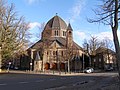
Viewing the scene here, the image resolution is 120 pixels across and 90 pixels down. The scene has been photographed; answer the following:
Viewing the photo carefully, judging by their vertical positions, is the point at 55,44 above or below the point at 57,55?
above

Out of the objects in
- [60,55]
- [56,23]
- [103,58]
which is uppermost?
[56,23]

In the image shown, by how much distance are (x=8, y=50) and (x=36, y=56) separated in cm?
4031

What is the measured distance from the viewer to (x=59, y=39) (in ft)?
388

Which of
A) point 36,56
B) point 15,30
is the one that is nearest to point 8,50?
point 15,30

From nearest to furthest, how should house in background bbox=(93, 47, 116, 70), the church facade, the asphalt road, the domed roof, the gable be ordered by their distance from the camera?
the asphalt road
the church facade
house in background bbox=(93, 47, 116, 70)
the gable
the domed roof

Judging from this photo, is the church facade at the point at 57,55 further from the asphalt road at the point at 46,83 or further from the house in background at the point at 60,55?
the asphalt road at the point at 46,83

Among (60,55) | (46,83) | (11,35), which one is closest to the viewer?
(46,83)

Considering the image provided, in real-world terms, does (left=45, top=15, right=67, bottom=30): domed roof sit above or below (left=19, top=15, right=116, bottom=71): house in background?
above

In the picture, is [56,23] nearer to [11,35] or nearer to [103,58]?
[103,58]

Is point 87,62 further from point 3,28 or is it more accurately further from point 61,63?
point 3,28

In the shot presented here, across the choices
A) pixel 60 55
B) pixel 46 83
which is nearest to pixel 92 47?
pixel 60 55

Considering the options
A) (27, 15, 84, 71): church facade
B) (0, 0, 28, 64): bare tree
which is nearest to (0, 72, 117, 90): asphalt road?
(0, 0, 28, 64): bare tree

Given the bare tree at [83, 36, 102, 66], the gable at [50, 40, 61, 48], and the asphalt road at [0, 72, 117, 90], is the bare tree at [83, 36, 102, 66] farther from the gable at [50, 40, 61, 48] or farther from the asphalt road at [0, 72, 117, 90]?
the asphalt road at [0, 72, 117, 90]

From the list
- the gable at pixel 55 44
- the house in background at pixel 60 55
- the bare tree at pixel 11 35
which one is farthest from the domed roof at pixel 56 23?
the bare tree at pixel 11 35
